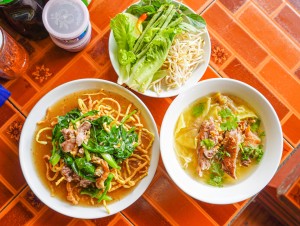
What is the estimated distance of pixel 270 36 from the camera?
2.12m

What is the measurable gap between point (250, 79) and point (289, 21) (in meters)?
0.38

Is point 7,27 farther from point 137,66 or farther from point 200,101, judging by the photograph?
point 200,101

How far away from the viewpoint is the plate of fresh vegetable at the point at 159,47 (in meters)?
1.87

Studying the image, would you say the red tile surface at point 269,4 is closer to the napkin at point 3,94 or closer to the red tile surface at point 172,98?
the red tile surface at point 172,98

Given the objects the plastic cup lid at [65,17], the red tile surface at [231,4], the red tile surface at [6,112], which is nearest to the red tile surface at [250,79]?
the red tile surface at [231,4]

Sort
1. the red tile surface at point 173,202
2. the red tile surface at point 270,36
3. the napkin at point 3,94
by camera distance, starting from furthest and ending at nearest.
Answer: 1. the red tile surface at point 270,36
2. the red tile surface at point 173,202
3. the napkin at point 3,94

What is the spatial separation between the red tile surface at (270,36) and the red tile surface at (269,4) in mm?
41

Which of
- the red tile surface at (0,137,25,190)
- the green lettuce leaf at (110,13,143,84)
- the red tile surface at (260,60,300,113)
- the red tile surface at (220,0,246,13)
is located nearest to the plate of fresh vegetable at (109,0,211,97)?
the green lettuce leaf at (110,13,143,84)

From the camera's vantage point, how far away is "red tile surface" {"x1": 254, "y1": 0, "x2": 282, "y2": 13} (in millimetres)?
2139

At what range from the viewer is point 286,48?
2.12 m

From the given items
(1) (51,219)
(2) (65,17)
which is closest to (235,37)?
(2) (65,17)

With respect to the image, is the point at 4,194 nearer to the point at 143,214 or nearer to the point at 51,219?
the point at 51,219

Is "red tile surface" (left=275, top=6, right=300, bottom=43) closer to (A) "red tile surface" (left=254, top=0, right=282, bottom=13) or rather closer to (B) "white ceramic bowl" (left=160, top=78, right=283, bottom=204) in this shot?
(A) "red tile surface" (left=254, top=0, right=282, bottom=13)

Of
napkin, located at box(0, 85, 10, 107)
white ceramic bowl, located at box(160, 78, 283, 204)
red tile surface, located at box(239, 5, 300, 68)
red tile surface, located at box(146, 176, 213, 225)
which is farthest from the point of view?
red tile surface, located at box(239, 5, 300, 68)
